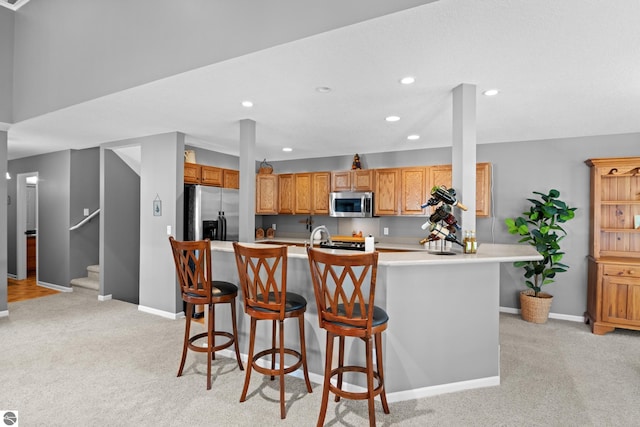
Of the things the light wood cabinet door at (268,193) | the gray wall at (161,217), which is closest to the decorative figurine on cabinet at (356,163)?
the light wood cabinet door at (268,193)

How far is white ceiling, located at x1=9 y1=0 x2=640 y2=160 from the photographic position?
73.4 inches

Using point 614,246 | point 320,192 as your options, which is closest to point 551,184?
point 614,246

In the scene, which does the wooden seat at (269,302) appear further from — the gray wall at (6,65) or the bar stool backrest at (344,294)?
the gray wall at (6,65)

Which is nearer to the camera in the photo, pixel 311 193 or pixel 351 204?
pixel 351 204

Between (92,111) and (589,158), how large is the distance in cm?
585

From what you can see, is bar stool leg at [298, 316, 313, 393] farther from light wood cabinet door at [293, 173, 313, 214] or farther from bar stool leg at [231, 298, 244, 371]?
light wood cabinet door at [293, 173, 313, 214]

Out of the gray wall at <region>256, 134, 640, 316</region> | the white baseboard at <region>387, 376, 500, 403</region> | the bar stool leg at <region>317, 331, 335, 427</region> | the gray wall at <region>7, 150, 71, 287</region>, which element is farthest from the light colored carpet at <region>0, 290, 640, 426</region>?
the gray wall at <region>7, 150, 71, 287</region>

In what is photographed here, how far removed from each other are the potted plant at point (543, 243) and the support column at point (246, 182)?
3.29 metres

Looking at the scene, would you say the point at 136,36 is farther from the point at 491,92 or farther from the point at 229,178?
the point at 491,92

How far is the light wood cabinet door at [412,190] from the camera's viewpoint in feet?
16.7

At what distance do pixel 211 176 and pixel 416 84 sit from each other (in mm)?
3448

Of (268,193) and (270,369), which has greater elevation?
(268,193)

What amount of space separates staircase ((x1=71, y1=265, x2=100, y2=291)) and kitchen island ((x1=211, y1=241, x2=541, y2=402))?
440 centimetres

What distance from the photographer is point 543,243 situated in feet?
14.0
